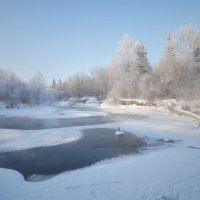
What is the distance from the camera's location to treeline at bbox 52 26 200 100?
131ft

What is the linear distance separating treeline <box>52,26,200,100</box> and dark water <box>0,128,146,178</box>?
946 inches

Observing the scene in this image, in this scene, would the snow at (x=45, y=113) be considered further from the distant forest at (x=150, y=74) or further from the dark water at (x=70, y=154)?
the dark water at (x=70, y=154)

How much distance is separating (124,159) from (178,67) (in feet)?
108

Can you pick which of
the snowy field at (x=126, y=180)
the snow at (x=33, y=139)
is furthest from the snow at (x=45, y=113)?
the snowy field at (x=126, y=180)

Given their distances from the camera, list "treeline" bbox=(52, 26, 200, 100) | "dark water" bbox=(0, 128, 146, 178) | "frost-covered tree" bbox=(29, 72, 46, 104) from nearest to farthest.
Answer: "dark water" bbox=(0, 128, 146, 178) → "treeline" bbox=(52, 26, 200, 100) → "frost-covered tree" bbox=(29, 72, 46, 104)

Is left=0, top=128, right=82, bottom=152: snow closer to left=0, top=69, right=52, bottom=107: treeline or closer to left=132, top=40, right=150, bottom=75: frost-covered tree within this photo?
left=132, top=40, right=150, bottom=75: frost-covered tree

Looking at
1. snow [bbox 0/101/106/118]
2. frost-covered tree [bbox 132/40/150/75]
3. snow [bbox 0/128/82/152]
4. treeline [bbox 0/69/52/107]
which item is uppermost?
frost-covered tree [bbox 132/40/150/75]

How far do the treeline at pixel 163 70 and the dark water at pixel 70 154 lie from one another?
2403cm

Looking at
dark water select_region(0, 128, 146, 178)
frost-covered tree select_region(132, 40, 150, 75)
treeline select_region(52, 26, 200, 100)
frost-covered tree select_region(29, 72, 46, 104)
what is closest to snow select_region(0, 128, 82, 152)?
dark water select_region(0, 128, 146, 178)

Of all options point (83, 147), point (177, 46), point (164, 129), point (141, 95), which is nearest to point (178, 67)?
point (177, 46)

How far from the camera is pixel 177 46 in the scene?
135 ft

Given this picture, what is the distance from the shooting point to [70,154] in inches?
507

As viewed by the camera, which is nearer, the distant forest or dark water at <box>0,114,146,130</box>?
dark water at <box>0,114,146,130</box>

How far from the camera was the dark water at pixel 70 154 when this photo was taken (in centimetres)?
1070
